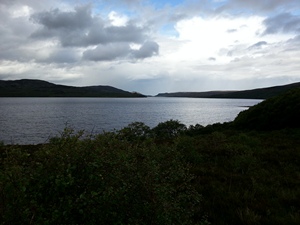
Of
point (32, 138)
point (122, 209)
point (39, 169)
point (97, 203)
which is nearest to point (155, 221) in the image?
point (122, 209)

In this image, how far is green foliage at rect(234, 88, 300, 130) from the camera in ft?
79.7

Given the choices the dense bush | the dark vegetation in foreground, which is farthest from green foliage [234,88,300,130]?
the dense bush

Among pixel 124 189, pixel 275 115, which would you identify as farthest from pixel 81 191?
pixel 275 115

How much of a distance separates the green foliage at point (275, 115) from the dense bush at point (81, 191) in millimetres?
23679

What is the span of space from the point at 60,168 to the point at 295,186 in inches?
309

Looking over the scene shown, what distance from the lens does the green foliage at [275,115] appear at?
79.7 feet

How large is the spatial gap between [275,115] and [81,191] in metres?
Result: 26.7

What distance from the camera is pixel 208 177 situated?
9.30 meters

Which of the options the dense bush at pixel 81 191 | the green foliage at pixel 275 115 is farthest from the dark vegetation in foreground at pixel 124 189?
the green foliage at pixel 275 115

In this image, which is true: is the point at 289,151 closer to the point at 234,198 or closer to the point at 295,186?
the point at 295,186

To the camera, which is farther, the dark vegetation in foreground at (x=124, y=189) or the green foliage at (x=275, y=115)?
the green foliage at (x=275, y=115)

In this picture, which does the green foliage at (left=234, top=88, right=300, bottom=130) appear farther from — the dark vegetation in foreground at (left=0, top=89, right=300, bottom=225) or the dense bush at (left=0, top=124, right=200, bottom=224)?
the dense bush at (left=0, top=124, right=200, bottom=224)

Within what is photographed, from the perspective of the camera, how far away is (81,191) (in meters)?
4.30

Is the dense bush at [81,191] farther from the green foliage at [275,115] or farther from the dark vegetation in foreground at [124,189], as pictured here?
the green foliage at [275,115]
